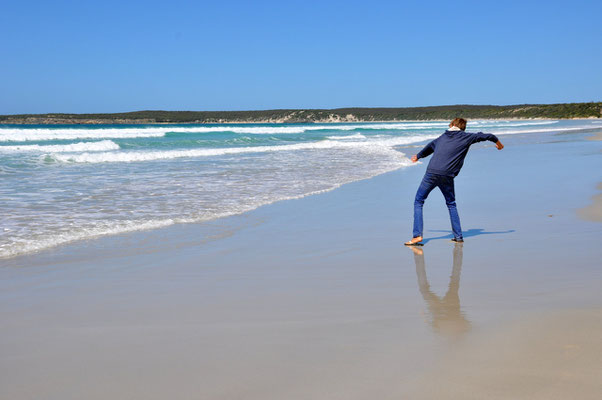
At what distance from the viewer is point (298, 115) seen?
6836 inches

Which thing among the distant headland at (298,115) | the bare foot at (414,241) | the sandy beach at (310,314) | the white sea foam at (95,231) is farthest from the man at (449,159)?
the distant headland at (298,115)

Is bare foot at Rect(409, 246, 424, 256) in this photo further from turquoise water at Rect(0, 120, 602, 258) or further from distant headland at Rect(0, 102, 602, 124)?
distant headland at Rect(0, 102, 602, 124)

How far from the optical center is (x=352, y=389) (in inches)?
101

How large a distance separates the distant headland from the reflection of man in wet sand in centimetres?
11753

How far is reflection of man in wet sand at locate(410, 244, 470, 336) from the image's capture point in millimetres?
3338

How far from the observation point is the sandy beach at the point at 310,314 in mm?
2646

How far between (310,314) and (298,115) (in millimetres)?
171976

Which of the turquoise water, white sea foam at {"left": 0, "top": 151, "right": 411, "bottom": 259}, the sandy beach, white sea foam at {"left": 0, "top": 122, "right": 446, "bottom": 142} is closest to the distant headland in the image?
white sea foam at {"left": 0, "top": 122, "right": 446, "bottom": 142}

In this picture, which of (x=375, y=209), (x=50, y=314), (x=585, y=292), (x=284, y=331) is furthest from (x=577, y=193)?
(x=50, y=314)

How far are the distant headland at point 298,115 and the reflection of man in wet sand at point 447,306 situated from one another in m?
118

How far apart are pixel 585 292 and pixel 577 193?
6.20 metres

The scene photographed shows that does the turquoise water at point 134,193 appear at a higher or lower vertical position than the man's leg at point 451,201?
lower

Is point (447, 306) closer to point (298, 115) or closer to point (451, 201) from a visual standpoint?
point (451, 201)

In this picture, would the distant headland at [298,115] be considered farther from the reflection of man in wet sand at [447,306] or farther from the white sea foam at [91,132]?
the reflection of man in wet sand at [447,306]
